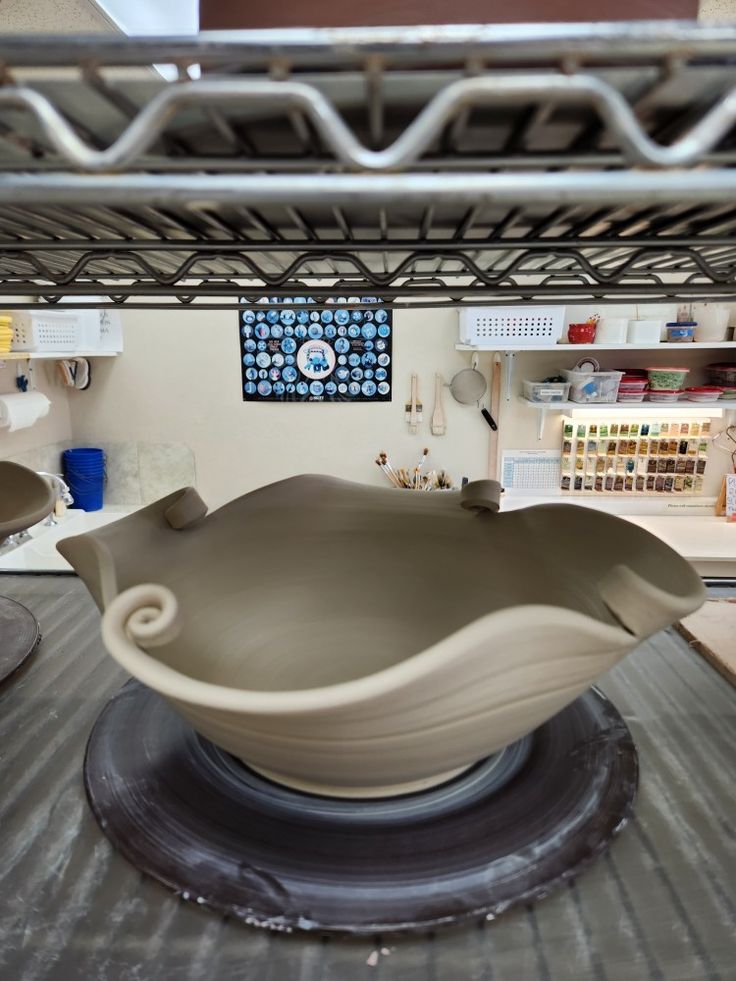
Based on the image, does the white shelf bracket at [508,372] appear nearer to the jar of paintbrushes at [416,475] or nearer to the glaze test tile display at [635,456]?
the glaze test tile display at [635,456]

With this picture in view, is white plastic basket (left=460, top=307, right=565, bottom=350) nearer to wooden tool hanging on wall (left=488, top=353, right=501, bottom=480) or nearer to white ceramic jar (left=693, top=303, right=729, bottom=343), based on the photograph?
wooden tool hanging on wall (left=488, top=353, right=501, bottom=480)

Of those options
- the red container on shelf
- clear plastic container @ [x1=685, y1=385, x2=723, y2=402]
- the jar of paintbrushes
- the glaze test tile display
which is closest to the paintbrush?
the jar of paintbrushes

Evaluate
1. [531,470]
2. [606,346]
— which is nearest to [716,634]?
[606,346]

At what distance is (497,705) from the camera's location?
0.93 feet

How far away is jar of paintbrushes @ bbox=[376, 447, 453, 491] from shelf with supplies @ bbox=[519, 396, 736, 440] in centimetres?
42

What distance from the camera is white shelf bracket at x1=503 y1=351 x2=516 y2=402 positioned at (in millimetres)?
2285

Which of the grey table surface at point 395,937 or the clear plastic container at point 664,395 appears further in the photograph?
the clear plastic container at point 664,395

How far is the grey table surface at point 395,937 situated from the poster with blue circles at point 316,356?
6.71 ft

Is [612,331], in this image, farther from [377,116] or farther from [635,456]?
[377,116]

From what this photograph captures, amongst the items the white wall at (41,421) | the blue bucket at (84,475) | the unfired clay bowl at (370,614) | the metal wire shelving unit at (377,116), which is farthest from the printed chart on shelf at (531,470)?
the metal wire shelving unit at (377,116)

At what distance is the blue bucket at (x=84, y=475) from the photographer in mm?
2365

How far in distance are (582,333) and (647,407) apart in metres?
0.34

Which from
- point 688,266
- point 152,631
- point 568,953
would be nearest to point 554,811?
point 568,953

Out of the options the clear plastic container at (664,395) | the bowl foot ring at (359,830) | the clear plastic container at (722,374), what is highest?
the clear plastic container at (722,374)
